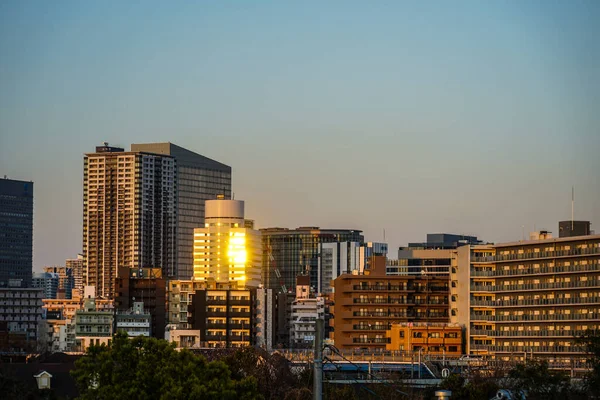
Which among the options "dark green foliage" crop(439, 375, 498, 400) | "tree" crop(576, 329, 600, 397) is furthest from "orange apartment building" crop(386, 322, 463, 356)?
"tree" crop(576, 329, 600, 397)

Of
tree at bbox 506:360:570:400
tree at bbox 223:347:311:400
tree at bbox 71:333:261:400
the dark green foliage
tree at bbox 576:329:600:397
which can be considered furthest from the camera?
tree at bbox 506:360:570:400

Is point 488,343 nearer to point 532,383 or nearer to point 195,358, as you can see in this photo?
point 532,383

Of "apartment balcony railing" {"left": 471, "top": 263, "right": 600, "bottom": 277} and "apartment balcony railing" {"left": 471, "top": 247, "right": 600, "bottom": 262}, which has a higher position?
"apartment balcony railing" {"left": 471, "top": 247, "right": 600, "bottom": 262}

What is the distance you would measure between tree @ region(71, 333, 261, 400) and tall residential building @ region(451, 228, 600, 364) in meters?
69.9

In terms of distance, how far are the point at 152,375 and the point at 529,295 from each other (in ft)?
281

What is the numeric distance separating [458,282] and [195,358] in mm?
92900

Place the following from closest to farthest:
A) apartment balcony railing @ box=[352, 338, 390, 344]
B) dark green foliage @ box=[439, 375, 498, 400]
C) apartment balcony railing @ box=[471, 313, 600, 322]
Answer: dark green foliage @ box=[439, 375, 498, 400] → apartment balcony railing @ box=[471, 313, 600, 322] → apartment balcony railing @ box=[352, 338, 390, 344]

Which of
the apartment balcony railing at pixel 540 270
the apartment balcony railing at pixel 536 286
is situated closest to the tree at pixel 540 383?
the apartment balcony railing at pixel 540 270

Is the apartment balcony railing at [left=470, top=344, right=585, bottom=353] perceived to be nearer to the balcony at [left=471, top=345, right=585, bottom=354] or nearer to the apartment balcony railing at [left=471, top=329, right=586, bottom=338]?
the balcony at [left=471, top=345, right=585, bottom=354]

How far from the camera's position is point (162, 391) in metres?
63.6

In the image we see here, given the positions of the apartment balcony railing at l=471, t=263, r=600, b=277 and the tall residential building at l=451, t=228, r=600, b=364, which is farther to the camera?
the tall residential building at l=451, t=228, r=600, b=364

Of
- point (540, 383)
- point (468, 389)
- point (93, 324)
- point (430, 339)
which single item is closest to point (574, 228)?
point (430, 339)

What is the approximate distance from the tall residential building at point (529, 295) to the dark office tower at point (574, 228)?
233cm

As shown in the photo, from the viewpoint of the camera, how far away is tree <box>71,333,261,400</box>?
2490 inches
